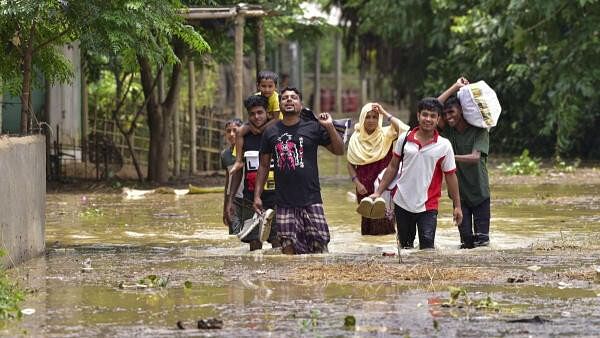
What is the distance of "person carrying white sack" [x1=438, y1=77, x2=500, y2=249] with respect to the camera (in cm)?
1182

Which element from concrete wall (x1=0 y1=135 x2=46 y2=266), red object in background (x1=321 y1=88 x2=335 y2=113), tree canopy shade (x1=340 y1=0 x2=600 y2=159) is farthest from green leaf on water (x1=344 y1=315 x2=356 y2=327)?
red object in background (x1=321 y1=88 x2=335 y2=113)

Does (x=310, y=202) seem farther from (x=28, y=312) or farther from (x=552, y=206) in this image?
(x=552, y=206)

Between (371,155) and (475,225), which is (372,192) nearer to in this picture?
(371,155)

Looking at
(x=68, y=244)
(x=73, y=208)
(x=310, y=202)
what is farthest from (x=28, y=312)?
(x=73, y=208)

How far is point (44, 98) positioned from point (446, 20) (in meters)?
12.1

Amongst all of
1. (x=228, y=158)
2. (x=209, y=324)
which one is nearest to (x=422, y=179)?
(x=228, y=158)

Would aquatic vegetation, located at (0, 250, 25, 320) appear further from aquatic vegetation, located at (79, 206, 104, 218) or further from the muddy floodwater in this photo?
aquatic vegetation, located at (79, 206, 104, 218)

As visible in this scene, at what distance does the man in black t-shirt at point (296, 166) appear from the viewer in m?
11.1

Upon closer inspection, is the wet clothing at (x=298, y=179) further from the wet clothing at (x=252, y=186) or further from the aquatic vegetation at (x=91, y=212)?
the aquatic vegetation at (x=91, y=212)

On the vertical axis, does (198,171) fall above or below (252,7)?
below

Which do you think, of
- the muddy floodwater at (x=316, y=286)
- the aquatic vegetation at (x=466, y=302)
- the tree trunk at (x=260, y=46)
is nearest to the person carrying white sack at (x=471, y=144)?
the muddy floodwater at (x=316, y=286)

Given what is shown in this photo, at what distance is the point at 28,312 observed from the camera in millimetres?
8023

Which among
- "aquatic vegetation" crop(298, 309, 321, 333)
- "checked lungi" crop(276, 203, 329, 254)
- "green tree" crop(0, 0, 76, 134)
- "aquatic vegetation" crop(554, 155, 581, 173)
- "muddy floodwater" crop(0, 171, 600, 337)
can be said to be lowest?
"aquatic vegetation" crop(554, 155, 581, 173)

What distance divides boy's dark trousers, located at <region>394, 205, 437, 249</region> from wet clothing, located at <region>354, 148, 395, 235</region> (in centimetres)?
55
